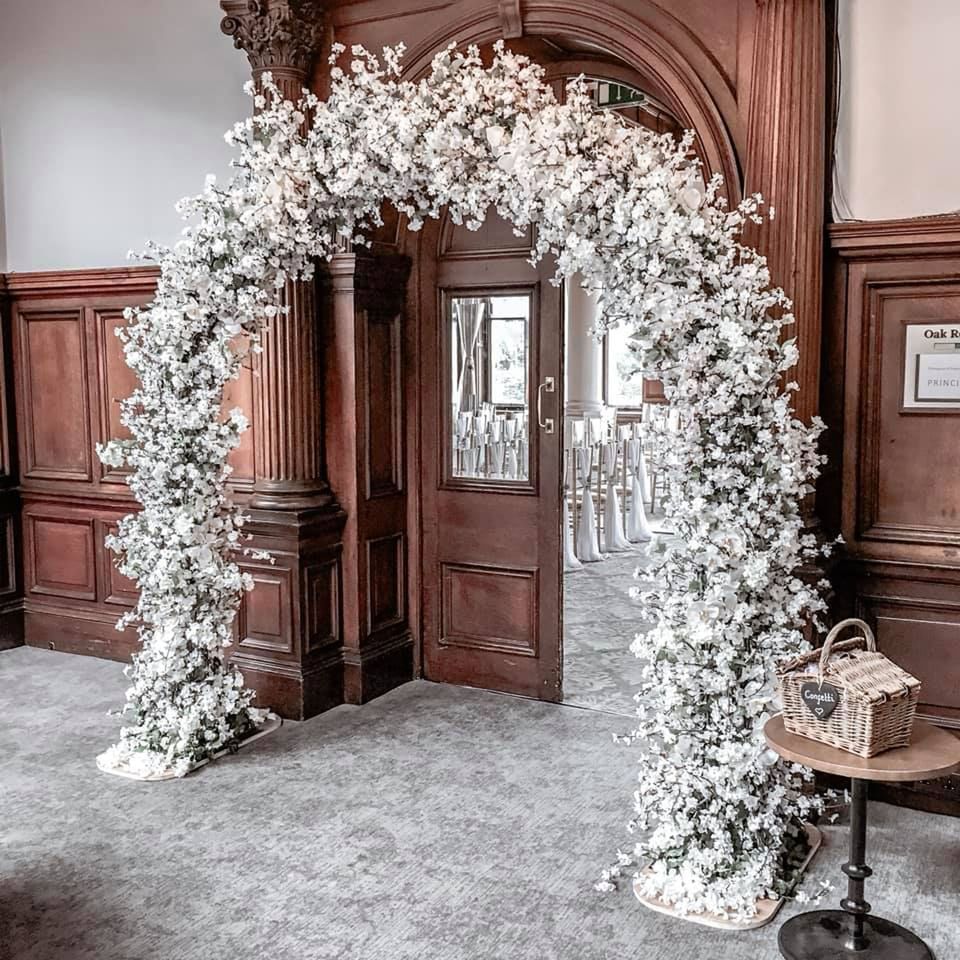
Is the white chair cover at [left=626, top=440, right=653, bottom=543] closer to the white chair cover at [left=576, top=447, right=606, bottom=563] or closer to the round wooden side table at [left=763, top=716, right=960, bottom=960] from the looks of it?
the white chair cover at [left=576, top=447, right=606, bottom=563]

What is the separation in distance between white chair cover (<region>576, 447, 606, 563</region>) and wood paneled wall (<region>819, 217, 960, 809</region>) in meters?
4.70

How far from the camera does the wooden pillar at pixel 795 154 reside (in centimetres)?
375

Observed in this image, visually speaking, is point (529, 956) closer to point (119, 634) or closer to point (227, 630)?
point (227, 630)

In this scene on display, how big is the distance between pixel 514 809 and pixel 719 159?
253 cm

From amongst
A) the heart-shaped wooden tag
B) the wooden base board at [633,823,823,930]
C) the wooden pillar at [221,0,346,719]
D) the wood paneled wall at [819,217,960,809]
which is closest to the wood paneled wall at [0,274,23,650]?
the wooden pillar at [221,0,346,719]

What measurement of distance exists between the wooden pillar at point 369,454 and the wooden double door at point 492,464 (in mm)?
145

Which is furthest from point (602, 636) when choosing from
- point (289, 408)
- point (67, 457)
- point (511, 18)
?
point (511, 18)

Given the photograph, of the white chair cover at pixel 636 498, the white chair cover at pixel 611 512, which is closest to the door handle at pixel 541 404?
the white chair cover at pixel 611 512

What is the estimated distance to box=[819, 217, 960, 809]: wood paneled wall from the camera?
384 centimetres

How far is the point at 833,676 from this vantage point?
281cm

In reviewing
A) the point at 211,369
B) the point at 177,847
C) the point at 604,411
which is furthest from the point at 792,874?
the point at 604,411

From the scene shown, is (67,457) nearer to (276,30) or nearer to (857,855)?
(276,30)

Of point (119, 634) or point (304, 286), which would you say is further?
point (119, 634)

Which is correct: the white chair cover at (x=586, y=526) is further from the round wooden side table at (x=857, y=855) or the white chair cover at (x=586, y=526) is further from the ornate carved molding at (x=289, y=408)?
the round wooden side table at (x=857, y=855)
